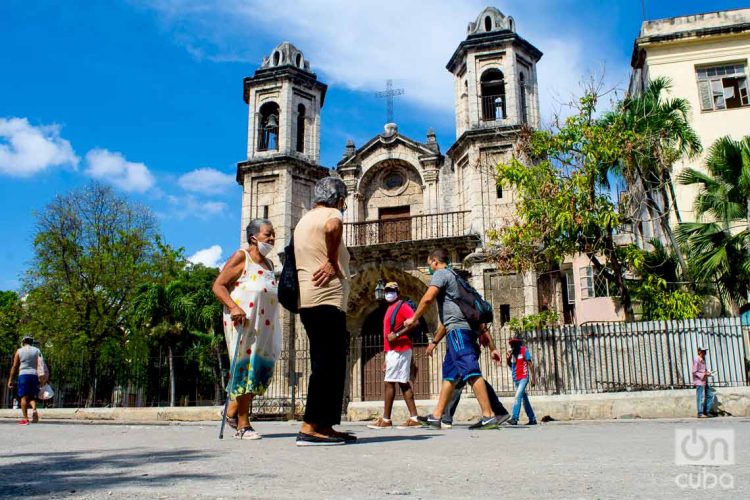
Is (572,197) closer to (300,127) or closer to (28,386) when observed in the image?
(28,386)

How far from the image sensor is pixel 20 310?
93.4 feet

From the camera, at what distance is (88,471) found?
127 inches

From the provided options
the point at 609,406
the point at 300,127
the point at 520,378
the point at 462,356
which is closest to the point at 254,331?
the point at 462,356

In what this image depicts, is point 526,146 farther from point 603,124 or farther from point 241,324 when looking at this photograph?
point 241,324

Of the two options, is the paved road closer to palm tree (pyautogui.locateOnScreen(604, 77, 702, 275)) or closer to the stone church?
palm tree (pyautogui.locateOnScreen(604, 77, 702, 275))

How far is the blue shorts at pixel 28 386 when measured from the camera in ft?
33.3

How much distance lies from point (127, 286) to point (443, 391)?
70.4 feet

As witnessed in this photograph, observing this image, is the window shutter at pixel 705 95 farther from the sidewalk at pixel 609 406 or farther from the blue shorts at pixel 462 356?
the blue shorts at pixel 462 356

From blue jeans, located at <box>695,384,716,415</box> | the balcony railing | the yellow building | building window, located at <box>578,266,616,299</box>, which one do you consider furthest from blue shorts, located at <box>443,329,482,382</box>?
building window, located at <box>578,266,616,299</box>

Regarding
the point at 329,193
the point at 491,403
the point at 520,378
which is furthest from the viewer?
the point at 520,378

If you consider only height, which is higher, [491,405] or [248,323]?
[248,323]

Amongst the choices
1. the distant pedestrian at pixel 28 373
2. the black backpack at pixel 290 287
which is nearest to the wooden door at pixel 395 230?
the distant pedestrian at pixel 28 373

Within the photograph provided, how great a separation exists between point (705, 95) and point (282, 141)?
12805 mm

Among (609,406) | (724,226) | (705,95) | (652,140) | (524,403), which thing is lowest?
(609,406)
